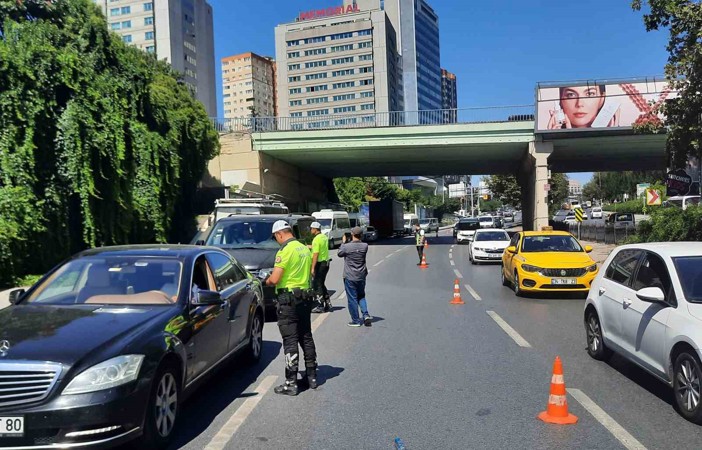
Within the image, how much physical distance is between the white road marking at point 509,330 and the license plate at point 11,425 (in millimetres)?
6239

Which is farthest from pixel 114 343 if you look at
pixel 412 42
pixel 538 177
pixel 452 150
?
pixel 412 42

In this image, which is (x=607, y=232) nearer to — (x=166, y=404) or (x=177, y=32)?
(x=166, y=404)

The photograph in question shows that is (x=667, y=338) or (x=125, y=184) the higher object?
(x=125, y=184)

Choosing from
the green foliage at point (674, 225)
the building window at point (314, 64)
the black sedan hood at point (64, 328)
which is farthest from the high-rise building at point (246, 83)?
the black sedan hood at point (64, 328)

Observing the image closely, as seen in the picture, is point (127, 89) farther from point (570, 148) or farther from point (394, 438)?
point (570, 148)

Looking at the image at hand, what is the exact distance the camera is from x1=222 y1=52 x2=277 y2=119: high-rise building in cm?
18662

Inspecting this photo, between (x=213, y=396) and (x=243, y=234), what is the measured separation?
623 centimetres

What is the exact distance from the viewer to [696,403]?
481cm

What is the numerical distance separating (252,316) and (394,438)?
9.70 ft

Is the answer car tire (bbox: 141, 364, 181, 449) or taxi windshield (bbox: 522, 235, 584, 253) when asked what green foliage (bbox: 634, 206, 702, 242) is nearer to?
taxi windshield (bbox: 522, 235, 584, 253)

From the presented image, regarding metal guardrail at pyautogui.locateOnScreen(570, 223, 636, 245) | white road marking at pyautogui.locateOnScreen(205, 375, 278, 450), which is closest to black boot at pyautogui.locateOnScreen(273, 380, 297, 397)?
white road marking at pyautogui.locateOnScreen(205, 375, 278, 450)

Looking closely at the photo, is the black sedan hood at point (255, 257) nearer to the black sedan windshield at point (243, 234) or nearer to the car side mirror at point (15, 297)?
the black sedan windshield at point (243, 234)

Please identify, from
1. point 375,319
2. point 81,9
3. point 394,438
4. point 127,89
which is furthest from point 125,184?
point 394,438

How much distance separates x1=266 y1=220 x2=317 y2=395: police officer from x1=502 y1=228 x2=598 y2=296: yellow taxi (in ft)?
27.5
